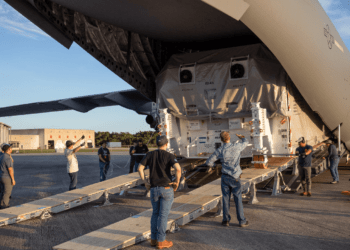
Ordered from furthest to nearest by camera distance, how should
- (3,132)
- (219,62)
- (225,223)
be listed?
1. (3,132)
2. (219,62)
3. (225,223)

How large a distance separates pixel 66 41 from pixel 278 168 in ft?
22.3

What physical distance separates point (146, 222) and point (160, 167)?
4.34 ft

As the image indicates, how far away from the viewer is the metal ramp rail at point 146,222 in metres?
4.37

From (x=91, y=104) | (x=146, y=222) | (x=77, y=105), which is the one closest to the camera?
(x=146, y=222)

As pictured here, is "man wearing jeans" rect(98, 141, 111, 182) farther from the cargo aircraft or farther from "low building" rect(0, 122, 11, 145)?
"low building" rect(0, 122, 11, 145)

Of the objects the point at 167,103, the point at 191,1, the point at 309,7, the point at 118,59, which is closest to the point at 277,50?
the point at 309,7

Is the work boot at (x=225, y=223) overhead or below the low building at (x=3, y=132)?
below

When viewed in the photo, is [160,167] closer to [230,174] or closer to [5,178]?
[230,174]

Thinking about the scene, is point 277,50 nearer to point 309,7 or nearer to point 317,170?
point 309,7

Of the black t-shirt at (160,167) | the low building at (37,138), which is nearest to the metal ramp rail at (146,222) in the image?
the black t-shirt at (160,167)

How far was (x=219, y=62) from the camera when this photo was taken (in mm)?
8977

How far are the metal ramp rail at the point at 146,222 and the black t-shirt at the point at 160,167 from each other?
0.94 m

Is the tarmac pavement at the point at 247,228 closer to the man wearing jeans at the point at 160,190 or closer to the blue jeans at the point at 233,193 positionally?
the blue jeans at the point at 233,193

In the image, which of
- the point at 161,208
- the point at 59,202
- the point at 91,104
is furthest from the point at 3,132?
the point at 161,208
